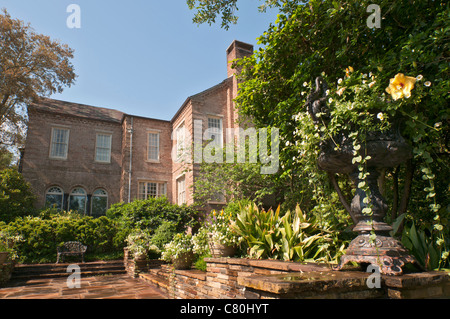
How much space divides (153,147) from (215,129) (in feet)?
18.3

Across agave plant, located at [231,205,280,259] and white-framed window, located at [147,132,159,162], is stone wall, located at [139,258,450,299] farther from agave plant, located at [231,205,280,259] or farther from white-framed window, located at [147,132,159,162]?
white-framed window, located at [147,132,159,162]

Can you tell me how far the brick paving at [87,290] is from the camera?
21.7 feet

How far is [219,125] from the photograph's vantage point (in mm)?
16812

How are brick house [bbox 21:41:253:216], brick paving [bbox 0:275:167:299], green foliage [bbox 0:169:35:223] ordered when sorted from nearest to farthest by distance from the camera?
brick paving [bbox 0:275:167:299], green foliage [bbox 0:169:35:223], brick house [bbox 21:41:253:216]

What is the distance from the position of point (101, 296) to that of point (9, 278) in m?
4.81

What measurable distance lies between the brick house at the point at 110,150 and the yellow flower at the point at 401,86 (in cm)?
1399

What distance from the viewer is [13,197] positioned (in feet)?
47.6

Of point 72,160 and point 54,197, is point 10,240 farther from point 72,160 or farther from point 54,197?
point 72,160

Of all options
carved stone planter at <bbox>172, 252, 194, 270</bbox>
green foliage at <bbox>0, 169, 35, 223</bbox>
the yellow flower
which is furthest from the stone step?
the yellow flower

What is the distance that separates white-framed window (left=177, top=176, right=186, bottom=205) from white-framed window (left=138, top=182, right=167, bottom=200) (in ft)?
4.57

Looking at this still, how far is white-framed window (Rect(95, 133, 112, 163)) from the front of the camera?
19.6 meters
